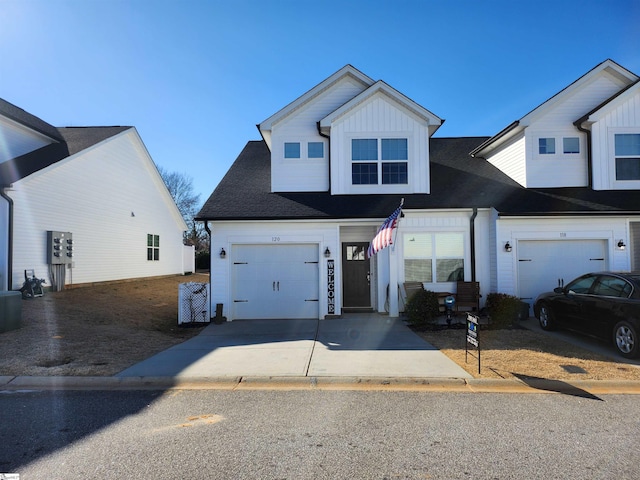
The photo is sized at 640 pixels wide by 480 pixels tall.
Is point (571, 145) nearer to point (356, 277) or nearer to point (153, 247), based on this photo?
point (356, 277)

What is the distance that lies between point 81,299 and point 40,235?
10.2 feet

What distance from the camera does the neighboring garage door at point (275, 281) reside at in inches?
457

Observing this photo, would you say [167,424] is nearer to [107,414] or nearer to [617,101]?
[107,414]

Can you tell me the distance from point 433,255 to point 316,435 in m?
8.29

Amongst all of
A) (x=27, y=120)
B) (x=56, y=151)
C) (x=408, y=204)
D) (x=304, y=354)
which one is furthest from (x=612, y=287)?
(x=27, y=120)

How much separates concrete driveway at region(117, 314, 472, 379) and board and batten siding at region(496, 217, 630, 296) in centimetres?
347

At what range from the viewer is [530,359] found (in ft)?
23.1

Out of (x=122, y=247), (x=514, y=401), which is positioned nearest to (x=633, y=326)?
(x=514, y=401)

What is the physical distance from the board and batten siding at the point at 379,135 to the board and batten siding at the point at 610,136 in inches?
204

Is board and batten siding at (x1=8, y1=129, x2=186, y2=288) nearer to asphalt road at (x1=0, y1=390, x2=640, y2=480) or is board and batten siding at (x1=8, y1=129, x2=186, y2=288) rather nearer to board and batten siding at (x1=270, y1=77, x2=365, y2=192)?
board and batten siding at (x1=270, y1=77, x2=365, y2=192)

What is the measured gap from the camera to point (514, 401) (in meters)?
5.27

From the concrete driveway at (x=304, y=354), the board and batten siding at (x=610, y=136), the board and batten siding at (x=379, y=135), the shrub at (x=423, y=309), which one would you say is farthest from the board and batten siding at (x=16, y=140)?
the board and batten siding at (x=610, y=136)

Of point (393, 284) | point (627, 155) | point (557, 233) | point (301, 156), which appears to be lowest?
point (393, 284)

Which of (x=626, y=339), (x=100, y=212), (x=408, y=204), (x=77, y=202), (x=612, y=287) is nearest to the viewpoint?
(x=626, y=339)
